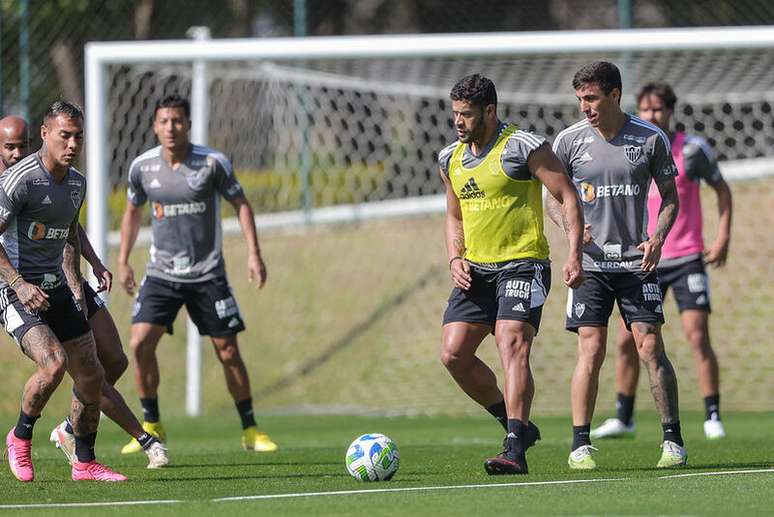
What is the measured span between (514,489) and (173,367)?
11.7 metres

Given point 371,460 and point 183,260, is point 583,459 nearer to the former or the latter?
point 371,460

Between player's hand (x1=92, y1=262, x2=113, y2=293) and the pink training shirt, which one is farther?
the pink training shirt

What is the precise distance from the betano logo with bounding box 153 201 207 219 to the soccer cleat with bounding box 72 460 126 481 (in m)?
3.15

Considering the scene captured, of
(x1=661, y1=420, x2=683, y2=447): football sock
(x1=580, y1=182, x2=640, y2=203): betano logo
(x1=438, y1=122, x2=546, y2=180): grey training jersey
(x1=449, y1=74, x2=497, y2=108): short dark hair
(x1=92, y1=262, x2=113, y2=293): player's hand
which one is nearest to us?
(x1=449, y1=74, x2=497, y2=108): short dark hair

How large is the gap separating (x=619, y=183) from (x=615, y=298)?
75cm

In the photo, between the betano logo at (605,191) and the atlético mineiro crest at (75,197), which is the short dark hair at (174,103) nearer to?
the atlético mineiro crest at (75,197)

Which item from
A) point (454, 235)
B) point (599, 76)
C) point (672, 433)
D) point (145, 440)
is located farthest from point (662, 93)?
point (145, 440)

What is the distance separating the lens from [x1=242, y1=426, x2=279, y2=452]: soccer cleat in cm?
1130

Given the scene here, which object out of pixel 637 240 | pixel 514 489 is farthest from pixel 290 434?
pixel 514 489

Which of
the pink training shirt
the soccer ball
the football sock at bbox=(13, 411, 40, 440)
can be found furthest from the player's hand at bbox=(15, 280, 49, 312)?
the pink training shirt

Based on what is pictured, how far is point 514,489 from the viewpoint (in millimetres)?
7672

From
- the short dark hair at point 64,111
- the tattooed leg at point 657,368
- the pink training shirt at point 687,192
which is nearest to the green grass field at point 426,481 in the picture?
the tattooed leg at point 657,368

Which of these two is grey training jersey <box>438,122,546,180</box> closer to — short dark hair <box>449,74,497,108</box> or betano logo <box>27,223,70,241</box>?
short dark hair <box>449,74,497,108</box>

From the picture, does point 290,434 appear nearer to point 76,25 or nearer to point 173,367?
point 173,367
